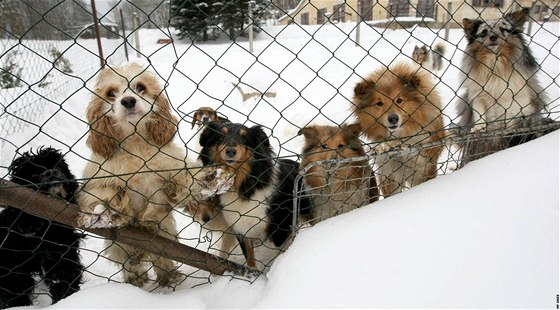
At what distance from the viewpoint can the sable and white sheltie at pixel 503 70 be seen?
3.31 m

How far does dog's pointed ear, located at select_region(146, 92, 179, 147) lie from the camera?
240 centimetres

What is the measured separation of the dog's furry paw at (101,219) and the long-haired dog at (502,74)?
2683mm

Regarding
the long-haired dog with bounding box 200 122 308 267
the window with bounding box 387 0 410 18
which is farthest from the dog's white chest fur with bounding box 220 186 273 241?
the window with bounding box 387 0 410 18

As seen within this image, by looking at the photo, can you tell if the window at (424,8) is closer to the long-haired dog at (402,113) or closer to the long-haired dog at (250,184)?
the long-haired dog at (402,113)

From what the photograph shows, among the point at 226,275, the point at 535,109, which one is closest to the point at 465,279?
the point at 226,275

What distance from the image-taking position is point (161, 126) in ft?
7.95

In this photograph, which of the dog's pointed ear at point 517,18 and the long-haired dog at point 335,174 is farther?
the dog's pointed ear at point 517,18

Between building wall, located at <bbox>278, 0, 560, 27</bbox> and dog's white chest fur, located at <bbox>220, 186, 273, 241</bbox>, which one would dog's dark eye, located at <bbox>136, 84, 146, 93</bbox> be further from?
building wall, located at <bbox>278, 0, 560, 27</bbox>

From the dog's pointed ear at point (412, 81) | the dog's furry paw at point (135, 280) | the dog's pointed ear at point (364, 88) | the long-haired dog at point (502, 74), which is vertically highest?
the long-haired dog at point (502, 74)

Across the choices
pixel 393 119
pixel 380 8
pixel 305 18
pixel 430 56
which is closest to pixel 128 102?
pixel 393 119

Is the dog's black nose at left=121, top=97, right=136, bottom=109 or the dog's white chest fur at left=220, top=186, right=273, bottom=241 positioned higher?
the dog's black nose at left=121, top=97, right=136, bottom=109

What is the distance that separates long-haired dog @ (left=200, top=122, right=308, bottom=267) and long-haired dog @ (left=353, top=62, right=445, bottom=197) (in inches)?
30.2

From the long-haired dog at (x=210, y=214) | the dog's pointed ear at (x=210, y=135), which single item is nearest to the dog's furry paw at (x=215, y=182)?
the long-haired dog at (x=210, y=214)

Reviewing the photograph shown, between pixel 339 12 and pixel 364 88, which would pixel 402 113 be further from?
pixel 339 12
